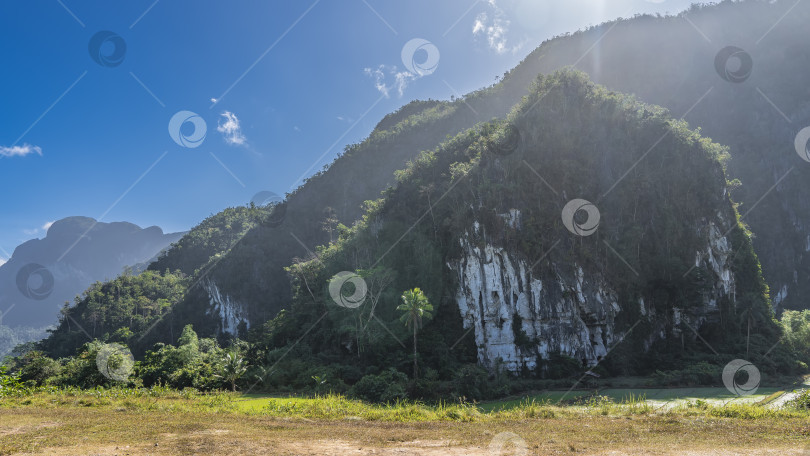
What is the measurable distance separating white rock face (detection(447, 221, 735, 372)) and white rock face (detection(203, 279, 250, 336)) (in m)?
49.1

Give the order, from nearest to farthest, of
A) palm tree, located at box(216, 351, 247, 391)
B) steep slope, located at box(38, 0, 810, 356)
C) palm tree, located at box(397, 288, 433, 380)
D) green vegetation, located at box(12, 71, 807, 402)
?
palm tree, located at box(397, 288, 433, 380) → palm tree, located at box(216, 351, 247, 391) → green vegetation, located at box(12, 71, 807, 402) → steep slope, located at box(38, 0, 810, 356)

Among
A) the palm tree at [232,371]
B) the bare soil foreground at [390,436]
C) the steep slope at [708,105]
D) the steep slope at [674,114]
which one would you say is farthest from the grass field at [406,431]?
the steep slope at [708,105]

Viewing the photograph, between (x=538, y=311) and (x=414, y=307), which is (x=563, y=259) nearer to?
(x=538, y=311)

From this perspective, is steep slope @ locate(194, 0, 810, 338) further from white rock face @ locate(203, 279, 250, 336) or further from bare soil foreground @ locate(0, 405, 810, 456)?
bare soil foreground @ locate(0, 405, 810, 456)

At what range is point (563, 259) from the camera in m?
34.0

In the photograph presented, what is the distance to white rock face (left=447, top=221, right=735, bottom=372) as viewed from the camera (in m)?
32.8

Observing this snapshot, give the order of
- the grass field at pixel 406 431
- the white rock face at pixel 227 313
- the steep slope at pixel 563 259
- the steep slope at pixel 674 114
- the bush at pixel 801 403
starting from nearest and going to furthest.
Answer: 1. the grass field at pixel 406 431
2. the bush at pixel 801 403
3. the steep slope at pixel 563 259
4. the steep slope at pixel 674 114
5. the white rock face at pixel 227 313

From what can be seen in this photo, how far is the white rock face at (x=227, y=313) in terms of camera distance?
68.8 metres

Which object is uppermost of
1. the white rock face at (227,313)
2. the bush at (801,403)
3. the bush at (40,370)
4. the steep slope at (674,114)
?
the steep slope at (674,114)

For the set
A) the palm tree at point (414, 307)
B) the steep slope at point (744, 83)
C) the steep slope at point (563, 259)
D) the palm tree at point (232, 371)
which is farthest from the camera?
the steep slope at point (744, 83)

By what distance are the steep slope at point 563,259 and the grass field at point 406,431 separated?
52.1ft

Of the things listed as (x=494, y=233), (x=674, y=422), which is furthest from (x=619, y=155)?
(x=674, y=422)

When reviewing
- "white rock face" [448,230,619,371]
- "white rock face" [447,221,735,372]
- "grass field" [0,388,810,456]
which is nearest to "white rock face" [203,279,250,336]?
"white rock face" [447,221,735,372]

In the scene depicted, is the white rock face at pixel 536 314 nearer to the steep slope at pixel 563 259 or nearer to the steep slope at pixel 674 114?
the steep slope at pixel 563 259
